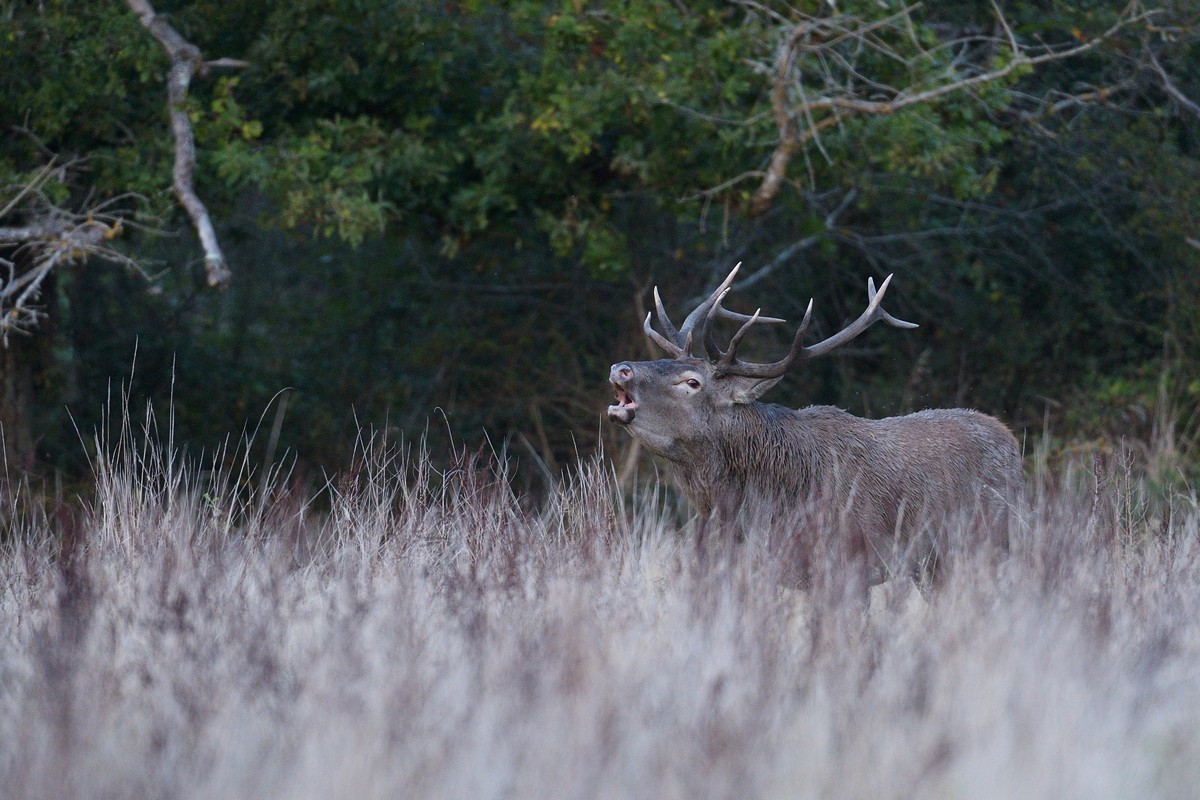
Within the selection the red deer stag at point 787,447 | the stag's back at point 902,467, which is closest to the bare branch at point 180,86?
the red deer stag at point 787,447

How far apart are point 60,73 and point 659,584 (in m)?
6.39

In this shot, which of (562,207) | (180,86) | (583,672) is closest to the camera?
(583,672)

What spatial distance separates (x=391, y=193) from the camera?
11.4 metres

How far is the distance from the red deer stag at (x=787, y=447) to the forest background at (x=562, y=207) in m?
2.06

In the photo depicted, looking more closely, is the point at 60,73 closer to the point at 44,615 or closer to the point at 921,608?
the point at 44,615

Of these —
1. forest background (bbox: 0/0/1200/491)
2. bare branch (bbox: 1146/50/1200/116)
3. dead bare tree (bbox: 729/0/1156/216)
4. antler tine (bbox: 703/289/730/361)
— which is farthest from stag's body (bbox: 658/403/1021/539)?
bare branch (bbox: 1146/50/1200/116)

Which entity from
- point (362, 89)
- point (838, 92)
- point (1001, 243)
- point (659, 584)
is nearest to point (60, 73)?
point (362, 89)

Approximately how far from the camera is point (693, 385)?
22.1 ft

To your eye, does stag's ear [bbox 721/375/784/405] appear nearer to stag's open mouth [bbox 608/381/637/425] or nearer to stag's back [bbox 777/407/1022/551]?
stag's back [bbox 777/407/1022/551]

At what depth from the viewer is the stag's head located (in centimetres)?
658

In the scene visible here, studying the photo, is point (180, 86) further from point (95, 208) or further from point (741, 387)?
point (741, 387)

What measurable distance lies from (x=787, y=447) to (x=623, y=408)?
0.88 metres

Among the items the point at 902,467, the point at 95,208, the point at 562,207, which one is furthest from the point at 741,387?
the point at 562,207

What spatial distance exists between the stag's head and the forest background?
204 centimetres
